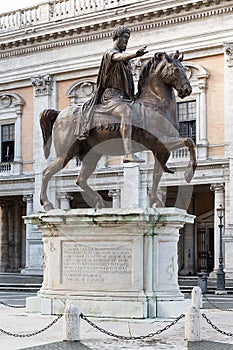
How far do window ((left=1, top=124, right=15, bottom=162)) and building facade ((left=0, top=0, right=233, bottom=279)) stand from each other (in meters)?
0.06

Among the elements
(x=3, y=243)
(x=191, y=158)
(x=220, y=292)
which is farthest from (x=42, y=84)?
(x=191, y=158)

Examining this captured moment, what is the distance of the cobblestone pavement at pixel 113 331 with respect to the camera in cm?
992

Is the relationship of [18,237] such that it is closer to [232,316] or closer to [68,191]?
[68,191]

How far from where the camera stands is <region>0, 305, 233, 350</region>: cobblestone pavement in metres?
9.92

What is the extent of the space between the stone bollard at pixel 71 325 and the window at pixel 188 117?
2407 centimetres

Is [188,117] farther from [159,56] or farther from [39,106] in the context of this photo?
[159,56]

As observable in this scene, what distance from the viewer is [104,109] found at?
12.8 m

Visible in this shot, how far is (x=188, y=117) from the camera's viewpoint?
33469mm

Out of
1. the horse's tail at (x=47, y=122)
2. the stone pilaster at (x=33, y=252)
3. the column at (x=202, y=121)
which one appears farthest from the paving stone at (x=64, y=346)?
the stone pilaster at (x=33, y=252)

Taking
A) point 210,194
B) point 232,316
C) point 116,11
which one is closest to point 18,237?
point 210,194

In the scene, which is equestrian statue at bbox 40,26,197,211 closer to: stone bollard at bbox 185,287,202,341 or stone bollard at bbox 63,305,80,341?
stone bollard at bbox 185,287,202,341

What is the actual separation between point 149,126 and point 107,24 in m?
23.5

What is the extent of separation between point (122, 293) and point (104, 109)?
3120mm

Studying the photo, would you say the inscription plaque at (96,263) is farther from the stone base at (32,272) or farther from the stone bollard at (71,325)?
the stone base at (32,272)
